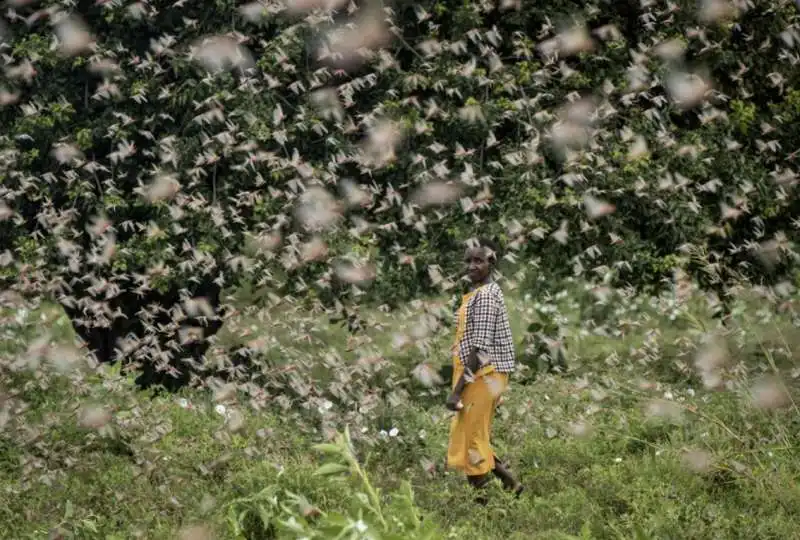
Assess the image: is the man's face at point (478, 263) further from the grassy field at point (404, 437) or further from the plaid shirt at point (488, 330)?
the grassy field at point (404, 437)

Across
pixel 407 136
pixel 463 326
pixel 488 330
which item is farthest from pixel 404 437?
pixel 407 136

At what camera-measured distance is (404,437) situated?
7.51 meters

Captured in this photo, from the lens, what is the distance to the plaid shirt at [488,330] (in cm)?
629

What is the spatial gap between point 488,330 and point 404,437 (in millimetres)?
1518

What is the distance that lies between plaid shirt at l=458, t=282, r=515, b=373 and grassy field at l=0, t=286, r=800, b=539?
2.61 feet

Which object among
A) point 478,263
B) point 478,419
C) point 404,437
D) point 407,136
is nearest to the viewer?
point 478,263

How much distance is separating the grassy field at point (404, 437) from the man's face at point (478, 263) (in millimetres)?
1178

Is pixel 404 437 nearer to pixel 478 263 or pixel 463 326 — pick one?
pixel 463 326

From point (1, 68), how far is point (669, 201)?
538 centimetres

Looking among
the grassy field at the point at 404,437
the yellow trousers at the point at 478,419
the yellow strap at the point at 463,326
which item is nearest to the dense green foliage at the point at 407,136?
the grassy field at the point at 404,437

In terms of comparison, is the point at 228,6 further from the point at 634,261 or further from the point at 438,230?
the point at 634,261

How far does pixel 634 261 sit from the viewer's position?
28.5ft

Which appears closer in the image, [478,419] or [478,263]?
[478,263]

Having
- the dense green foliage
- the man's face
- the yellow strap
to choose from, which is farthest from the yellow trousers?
the dense green foliage
